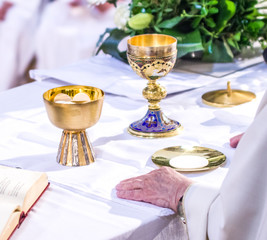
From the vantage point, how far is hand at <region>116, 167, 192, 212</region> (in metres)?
0.86

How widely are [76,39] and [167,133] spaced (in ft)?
6.30

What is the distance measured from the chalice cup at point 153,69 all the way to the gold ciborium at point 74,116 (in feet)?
0.45

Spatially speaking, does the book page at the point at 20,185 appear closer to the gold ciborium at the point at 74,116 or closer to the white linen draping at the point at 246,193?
the gold ciborium at the point at 74,116

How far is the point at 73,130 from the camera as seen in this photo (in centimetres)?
101

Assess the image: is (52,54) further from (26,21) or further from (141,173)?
(141,173)

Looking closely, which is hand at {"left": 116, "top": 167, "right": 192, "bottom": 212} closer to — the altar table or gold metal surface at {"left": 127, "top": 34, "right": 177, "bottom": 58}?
the altar table

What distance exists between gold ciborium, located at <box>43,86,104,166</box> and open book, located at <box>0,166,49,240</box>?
0.11 m

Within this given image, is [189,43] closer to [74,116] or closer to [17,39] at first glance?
[74,116]

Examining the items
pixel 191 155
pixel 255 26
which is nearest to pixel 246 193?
pixel 191 155

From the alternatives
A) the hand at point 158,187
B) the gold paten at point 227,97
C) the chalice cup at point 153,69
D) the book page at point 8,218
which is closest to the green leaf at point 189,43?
the gold paten at point 227,97

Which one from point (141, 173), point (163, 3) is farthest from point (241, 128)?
point (163, 3)

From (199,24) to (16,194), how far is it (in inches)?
38.5

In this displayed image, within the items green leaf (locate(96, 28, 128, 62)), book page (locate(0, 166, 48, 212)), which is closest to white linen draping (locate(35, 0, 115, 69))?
green leaf (locate(96, 28, 128, 62))

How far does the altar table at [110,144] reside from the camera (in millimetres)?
818
